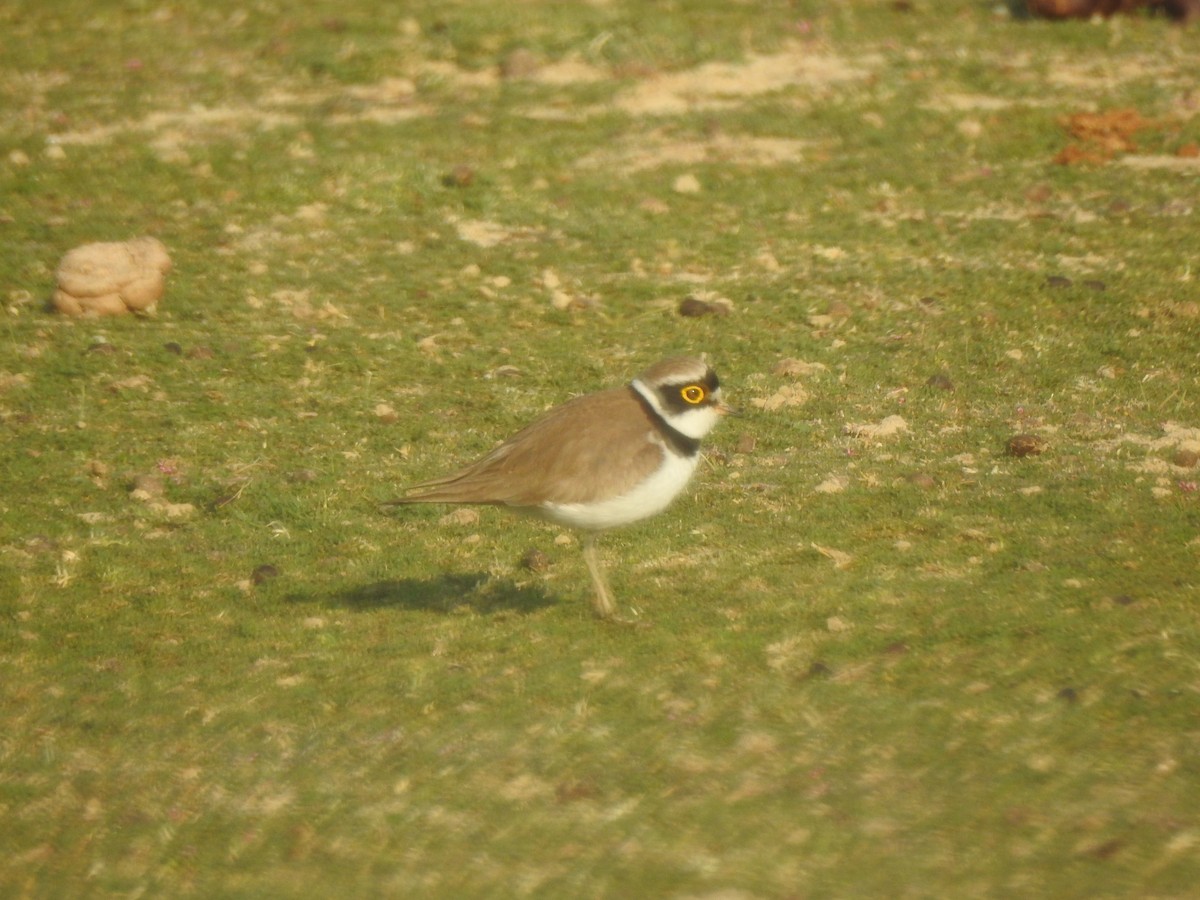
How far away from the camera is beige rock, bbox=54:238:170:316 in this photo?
9164mm

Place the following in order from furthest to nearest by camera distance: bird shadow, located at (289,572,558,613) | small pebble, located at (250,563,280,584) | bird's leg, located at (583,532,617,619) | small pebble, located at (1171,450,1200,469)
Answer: small pebble, located at (1171,450,1200,469) → small pebble, located at (250,563,280,584) → bird shadow, located at (289,572,558,613) → bird's leg, located at (583,532,617,619)

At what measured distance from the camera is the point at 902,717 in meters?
5.30

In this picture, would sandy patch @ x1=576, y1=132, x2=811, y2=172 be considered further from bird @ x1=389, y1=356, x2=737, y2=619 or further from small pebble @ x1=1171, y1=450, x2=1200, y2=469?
bird @ x1=389, y1=356, x2=737, y2=619

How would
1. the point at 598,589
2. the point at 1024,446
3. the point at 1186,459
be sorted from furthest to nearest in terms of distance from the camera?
the point at 1024,446 → the point at 1186,459 → the point at 598,589

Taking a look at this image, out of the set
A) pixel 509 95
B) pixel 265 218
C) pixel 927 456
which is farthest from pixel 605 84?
pixel 927 456

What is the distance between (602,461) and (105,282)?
4.26 m

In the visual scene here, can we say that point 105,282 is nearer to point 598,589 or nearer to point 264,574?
point 264,574

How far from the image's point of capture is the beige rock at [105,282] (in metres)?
9.16

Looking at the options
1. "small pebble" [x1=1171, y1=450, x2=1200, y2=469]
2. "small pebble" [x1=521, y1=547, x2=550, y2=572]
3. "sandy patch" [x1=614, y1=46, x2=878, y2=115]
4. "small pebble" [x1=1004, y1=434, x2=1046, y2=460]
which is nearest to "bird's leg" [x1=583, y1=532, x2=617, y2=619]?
"small pebble" [x1=521, y1=547, x2=550, y2=572]

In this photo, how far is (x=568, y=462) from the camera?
6.19 metres

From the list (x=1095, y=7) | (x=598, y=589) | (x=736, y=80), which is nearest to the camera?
(x=598, y=589)

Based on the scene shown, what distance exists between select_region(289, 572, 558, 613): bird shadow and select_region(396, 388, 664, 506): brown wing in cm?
47

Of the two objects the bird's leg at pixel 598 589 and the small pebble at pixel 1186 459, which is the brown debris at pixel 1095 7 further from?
the bird's leg at pixel 598 589

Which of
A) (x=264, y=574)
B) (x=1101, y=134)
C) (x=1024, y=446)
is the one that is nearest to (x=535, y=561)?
(x=264, y=574)
